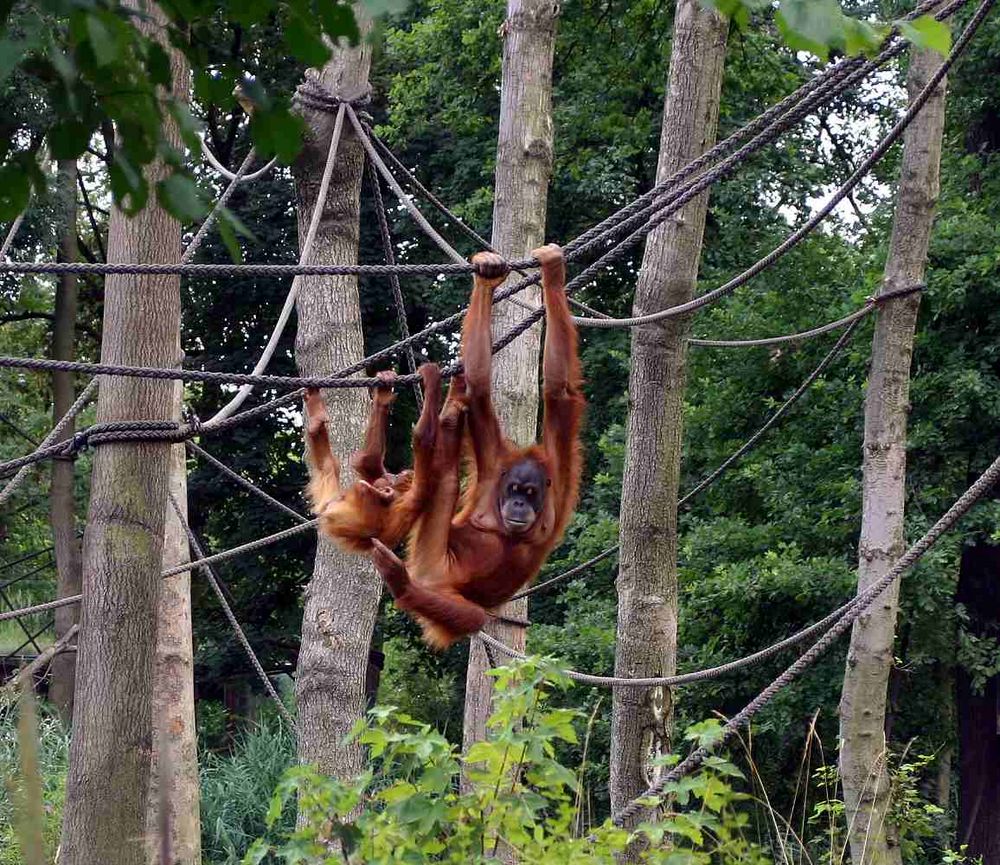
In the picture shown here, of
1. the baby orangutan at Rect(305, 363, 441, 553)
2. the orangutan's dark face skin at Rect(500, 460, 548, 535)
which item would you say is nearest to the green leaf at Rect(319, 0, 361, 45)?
the baby orangutan at Rect(305, 363, 441, 553)

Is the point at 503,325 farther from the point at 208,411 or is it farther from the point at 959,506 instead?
the point at 208,411

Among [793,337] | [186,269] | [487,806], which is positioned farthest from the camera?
[793,337]

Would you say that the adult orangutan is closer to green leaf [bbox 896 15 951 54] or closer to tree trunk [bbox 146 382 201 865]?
tree trunk [bbox 146 382 201 865]

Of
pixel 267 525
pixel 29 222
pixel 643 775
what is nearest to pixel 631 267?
pixel 267 525

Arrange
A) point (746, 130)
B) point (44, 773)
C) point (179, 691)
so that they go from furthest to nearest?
point (44, 773), point (179, 691), point (746, 130)

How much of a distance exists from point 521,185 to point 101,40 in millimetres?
4669

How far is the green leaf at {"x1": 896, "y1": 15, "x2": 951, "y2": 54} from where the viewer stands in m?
1.36

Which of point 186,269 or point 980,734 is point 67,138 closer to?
point 186,269

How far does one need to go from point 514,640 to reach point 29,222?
21.9 feet

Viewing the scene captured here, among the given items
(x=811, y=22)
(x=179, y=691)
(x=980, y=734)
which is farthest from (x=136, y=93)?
(x=980, y=734)

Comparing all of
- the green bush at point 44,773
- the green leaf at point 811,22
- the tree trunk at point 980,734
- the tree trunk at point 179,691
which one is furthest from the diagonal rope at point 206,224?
the tree trunk at point 980,734

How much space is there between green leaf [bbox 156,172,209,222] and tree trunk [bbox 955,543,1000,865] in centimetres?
902

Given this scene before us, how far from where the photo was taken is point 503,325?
19.6ft

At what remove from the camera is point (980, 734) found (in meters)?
9.99
